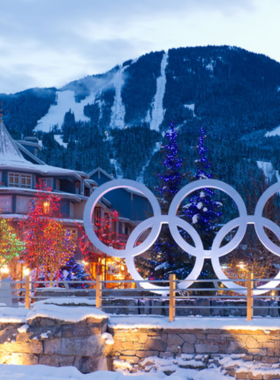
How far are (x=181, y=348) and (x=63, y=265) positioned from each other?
2303 centimetres

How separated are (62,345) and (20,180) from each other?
30.2 metres

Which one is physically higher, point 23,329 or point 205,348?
point 23,329

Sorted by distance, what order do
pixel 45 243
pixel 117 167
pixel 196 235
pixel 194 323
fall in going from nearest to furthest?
pixel 194 323
pixel 196 235
pixel 45 243
pixel 117 167

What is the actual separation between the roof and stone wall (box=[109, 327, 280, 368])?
29121mm

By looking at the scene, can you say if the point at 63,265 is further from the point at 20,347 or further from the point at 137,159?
the point at 137,159

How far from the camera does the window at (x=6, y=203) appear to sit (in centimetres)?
4247

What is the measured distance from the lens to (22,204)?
142 ft

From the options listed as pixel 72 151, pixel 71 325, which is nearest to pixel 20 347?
pixel 71 325

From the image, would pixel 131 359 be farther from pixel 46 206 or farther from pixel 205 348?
pixel 46 206

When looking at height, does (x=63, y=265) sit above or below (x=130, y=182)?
below

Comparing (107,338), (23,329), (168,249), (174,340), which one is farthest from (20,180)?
(174,340)

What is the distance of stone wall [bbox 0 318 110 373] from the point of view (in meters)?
15.0

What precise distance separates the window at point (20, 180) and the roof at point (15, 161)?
32.2 inches

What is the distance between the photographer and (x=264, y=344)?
14906 millimetres
